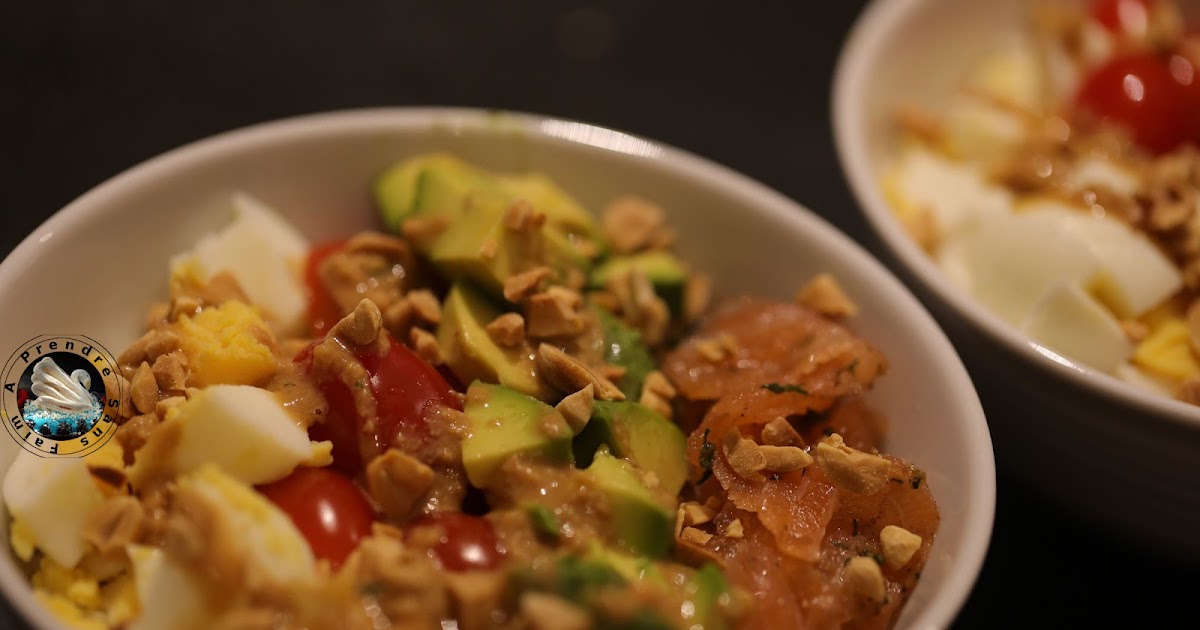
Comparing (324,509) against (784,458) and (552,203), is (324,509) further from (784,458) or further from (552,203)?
(552,203)

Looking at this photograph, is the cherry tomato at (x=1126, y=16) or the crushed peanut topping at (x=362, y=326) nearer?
the crushed peanut topping at (x=362, y=326)

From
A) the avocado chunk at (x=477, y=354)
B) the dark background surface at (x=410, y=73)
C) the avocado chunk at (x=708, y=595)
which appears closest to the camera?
the avocado chunk at (x=708, y=595)

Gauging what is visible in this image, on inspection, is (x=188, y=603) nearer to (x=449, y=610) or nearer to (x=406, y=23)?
(x=449, y=610)

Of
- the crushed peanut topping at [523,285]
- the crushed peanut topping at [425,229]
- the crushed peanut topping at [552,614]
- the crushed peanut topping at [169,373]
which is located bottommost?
the crushed peanut topping at [552,614]

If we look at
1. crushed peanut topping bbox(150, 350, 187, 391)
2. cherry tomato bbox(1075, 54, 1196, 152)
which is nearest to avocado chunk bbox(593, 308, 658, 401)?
crushed peanut topping bbox(150, 350, 187, 391)

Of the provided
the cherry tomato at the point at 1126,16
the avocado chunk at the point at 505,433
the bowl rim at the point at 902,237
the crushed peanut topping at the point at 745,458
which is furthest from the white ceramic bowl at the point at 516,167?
the cherry tomato at the point at 1126,16

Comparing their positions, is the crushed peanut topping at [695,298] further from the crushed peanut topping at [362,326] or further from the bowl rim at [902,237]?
the crushed peanut topping at [362,326]


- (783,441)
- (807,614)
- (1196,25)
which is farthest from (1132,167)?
(807,614)

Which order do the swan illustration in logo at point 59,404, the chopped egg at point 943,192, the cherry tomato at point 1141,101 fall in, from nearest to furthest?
1. the swan illustration in logo at point 59,404
2. the chopped egg at point 943,192
3. the cherry tomato at point 1141,101
